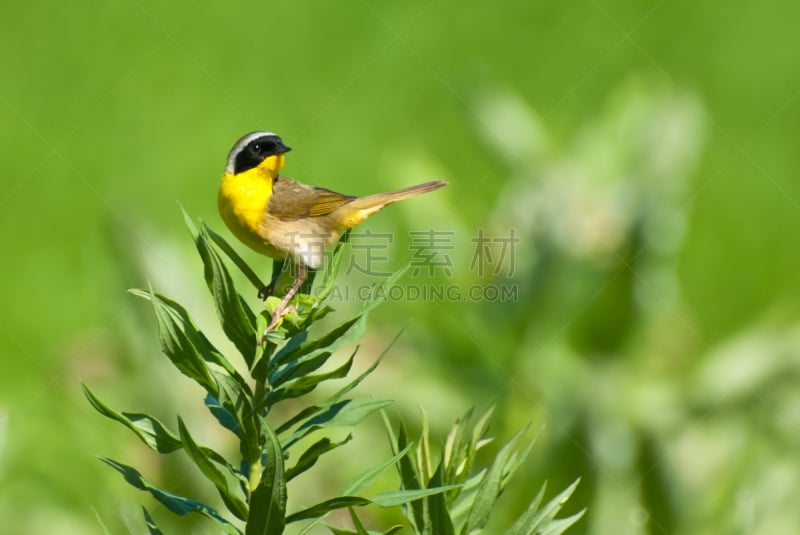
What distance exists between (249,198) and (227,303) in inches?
28.3

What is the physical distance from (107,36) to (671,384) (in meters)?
3.29

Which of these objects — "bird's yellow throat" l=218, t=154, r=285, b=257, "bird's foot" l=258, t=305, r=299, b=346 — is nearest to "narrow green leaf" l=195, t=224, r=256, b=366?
"bird's foot" l=258, t=305, r=299, b=346

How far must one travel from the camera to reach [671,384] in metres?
1.94

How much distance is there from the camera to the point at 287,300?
817 millimetres

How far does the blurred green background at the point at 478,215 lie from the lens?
154 cm

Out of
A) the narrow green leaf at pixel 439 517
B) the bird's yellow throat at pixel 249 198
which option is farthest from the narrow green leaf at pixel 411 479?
the bird's yellow throat at pixel 249 198

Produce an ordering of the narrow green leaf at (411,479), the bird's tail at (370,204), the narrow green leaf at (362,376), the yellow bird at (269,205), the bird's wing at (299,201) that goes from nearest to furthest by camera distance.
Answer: the narrow green leaf at (362,376), the narrow green leaf at (411,479), the yellow bird at (269,205), the bird's wing at (299,201), the bird's tail at (370,204)

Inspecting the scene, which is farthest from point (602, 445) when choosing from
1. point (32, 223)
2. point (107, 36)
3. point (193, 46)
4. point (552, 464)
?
point (107, 36)

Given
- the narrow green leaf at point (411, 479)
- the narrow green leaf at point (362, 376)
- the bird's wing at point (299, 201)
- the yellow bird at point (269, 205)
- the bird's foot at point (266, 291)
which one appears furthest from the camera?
the bird's wing at point (299, 201)

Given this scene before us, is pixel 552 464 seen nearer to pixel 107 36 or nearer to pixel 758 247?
pixel 758 247

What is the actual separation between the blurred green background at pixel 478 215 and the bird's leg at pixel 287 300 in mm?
157

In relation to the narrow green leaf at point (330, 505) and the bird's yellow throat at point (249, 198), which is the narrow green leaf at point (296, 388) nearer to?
the narrow green leaf at point (330, 505)

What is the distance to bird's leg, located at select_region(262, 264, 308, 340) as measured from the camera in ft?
2.40

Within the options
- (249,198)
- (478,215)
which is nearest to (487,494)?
(249,198)
